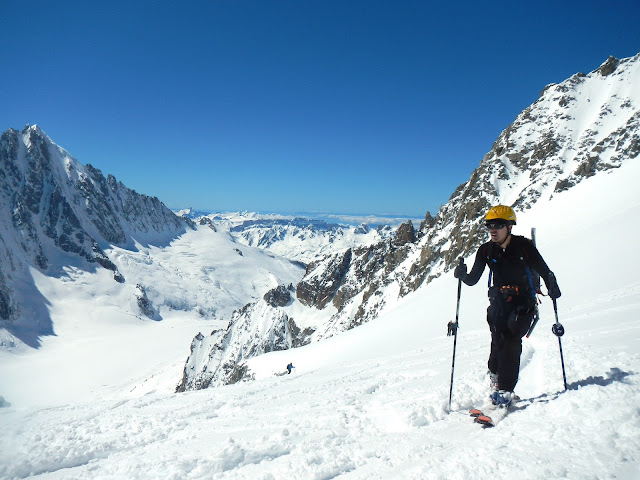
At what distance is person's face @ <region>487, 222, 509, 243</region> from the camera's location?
4926mm

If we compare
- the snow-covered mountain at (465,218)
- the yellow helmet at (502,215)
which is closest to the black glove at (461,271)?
the yellow helmet at (502,215)

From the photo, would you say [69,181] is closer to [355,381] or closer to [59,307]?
[59,307]

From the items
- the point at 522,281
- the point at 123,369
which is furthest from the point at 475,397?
the point at 123,369

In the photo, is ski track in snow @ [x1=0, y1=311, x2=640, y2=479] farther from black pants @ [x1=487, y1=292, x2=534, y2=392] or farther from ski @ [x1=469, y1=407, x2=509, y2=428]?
black pants @ [x1=487, y1=292, x2=534, y2=392]

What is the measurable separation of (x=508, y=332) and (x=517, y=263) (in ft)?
3.17

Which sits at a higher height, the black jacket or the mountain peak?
the mountain peak

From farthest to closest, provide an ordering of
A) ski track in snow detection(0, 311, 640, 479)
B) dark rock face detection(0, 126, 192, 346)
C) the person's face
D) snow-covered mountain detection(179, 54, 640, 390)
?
dark rock face detection(0, 126, 192, 346) → snow-covered mountain detection(179, 54, 640, 390) → the person's face → ski track in snow detection(0, 311, 640, 479)

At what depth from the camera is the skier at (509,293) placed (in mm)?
4809

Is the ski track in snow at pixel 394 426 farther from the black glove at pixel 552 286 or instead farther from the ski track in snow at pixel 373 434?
the black glove at pixel 552 286

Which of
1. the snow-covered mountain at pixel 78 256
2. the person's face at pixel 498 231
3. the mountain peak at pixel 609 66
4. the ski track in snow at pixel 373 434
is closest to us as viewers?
the ski track in snow at pixel 373 434

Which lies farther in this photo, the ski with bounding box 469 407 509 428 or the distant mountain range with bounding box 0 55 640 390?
the distant mountain range with bounding box 0 55 640 390

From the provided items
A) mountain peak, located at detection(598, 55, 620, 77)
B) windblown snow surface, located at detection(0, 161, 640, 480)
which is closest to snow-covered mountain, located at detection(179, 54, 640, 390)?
mountain peak, located at detection(598, 55, 620, 77)

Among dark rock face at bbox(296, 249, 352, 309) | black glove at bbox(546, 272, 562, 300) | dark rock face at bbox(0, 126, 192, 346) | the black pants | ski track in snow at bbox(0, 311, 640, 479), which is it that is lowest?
ski track in snow at bbox(0, 311, 640, 479)

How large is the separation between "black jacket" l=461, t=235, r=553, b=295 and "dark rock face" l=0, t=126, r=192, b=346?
113m
